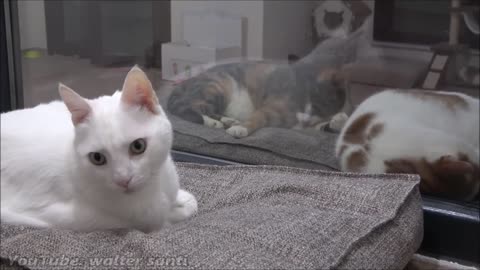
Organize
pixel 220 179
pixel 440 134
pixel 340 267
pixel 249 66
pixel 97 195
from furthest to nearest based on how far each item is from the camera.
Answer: pixel 249 66, pixel 440 134, pixel 220 179, pixel 340 267, pixel 97 195

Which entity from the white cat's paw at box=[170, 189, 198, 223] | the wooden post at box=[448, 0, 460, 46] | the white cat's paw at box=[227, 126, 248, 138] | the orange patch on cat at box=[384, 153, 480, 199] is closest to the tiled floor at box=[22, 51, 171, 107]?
the white cat's paw at box=[227, 126, 248, 138]

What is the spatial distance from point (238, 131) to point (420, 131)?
1.94 feet

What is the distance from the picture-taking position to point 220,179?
4.41 feet

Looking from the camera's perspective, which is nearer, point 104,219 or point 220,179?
point 104,219

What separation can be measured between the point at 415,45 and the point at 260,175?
85 cm

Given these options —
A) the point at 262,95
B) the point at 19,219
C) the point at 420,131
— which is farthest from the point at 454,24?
the point at 19,219

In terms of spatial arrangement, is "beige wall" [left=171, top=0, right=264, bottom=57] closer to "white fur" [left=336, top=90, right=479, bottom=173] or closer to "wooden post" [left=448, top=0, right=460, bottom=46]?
"white fur" [left=336, top=90, right=479, bottom=173]

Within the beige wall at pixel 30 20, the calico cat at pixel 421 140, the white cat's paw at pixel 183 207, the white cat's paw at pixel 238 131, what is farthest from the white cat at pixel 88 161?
the beige wall at pixel 30 20

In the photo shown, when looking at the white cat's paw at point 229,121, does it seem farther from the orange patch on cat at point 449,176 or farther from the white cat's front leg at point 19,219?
the white cat's front leg at point 19,219

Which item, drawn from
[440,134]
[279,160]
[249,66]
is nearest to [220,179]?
[279,160]

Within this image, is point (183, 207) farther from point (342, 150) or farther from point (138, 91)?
point (342, 150)

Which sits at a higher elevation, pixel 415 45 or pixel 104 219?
pixel 415 45

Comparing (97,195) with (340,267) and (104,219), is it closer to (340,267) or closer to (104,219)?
(104,219)

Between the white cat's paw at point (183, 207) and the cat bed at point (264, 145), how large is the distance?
75 cm
